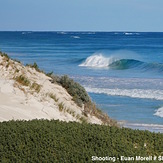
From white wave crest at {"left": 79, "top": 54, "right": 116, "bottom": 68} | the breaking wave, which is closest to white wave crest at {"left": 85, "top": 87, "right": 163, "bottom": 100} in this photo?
the breaking wave

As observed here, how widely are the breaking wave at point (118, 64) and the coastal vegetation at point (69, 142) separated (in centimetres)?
3439

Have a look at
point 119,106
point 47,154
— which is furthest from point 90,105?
point 47,154

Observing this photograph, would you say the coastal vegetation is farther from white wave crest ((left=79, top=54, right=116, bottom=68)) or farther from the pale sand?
white wave crest ((left=79, top=54, right=116, bottom=68))

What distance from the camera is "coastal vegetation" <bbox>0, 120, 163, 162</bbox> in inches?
248

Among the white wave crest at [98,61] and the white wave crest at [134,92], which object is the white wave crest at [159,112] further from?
the white wave crest at [98,61]

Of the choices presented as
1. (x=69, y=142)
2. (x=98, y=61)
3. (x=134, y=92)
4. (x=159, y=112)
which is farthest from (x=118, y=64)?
(x=69, y=142)

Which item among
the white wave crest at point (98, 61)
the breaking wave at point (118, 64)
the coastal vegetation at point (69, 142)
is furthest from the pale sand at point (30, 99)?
the white wave crest at point (98, 61)

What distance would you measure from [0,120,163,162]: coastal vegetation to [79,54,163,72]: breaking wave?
1354 inches

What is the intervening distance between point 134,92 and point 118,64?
2459 centimetres

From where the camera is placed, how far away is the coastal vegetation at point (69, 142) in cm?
629

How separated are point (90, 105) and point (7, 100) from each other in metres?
2.88

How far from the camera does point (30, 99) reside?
1188 centimetres

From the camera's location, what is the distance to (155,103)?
2106 centimetres

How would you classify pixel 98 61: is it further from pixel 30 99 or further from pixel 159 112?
pixel 30 99
